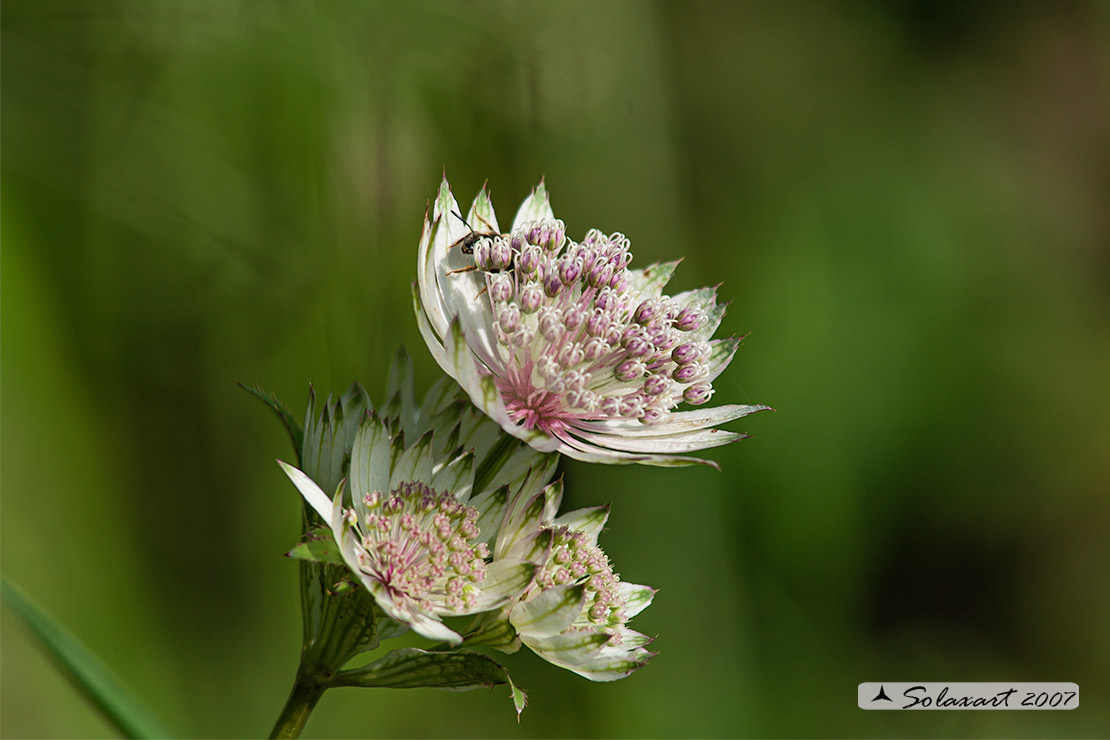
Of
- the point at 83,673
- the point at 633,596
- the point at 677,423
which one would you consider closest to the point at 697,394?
the point at 677,423

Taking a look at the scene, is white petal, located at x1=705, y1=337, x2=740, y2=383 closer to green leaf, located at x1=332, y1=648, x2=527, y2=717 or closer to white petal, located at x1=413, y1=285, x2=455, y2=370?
white petal, located at x1=413, y1=285, x2=455, y2=370

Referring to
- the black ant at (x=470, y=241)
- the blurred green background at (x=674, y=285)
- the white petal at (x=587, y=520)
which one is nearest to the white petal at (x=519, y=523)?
the white petal at (x=587, y=520)

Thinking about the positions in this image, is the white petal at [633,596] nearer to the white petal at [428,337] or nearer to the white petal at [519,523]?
the white petal at [519,523]

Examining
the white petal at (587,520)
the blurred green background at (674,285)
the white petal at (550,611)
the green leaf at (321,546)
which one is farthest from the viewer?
the blurred green background at (674,285)

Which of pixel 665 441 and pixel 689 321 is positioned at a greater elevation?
pixel 689 321

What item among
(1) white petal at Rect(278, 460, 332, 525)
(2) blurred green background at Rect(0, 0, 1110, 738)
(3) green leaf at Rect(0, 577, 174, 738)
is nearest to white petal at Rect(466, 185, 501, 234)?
(1) white petal at Rect(278, 460, 332, 525)

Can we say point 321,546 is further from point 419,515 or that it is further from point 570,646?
point 570,646

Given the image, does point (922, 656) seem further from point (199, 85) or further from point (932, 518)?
point (199, 85)
